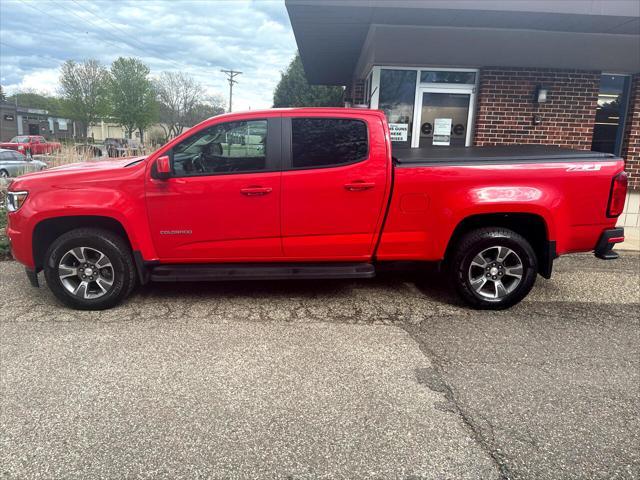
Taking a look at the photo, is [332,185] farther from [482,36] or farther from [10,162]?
[10,162]

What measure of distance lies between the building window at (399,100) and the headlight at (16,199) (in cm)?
683

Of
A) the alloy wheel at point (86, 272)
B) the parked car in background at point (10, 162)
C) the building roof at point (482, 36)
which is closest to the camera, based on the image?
the alloy wheel at point (86, 272)

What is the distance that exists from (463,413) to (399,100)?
771 cm

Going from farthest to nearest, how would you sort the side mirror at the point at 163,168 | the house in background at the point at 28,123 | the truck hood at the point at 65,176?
1. the house in background at the point at 28,123
2. the truck hood at the point at 65,176
3. the side mirror at the point at 163,168

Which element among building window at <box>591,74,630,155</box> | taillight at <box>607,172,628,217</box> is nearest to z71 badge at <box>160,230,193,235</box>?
taillight at <box>607,172,628,217</box>

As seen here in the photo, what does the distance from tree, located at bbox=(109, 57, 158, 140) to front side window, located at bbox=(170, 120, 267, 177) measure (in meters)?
51.1

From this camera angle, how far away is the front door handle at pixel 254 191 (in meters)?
4.56

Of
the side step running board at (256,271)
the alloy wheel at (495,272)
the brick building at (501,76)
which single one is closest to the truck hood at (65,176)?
the side step running board at (256,271)

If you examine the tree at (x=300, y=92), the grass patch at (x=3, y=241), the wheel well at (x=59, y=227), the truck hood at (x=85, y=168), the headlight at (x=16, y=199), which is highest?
the tree at (x=300, y=92)

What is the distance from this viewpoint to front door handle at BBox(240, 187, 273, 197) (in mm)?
4559

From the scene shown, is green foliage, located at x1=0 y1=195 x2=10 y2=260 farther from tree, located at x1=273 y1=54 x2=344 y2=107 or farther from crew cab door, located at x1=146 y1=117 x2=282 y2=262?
tree, located at x1=273 y1=54 x2=344 y2=107

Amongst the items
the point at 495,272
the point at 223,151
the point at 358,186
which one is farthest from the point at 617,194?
the point at 223,151

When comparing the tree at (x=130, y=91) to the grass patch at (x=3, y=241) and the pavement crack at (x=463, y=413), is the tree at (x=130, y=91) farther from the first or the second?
the pavement crack at (x=463, y=413)

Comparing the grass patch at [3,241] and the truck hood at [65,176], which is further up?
the truck hood at [65,176]
